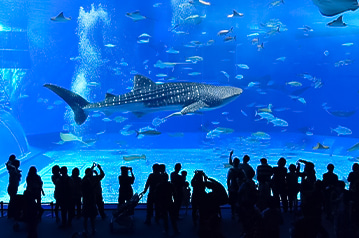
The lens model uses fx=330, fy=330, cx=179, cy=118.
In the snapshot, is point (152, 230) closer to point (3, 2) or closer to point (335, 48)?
point (335, 48)

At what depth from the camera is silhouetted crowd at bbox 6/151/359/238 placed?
11.0 feet

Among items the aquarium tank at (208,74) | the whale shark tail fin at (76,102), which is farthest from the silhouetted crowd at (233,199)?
the aquarium tank at (208,74)

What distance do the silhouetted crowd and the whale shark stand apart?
261cm

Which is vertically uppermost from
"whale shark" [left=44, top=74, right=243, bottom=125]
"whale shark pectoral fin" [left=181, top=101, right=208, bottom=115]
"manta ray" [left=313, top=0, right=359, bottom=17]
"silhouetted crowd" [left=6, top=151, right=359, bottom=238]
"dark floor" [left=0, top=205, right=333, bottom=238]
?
"manta ray" [left=313, top=0, right=359, bottom=17]

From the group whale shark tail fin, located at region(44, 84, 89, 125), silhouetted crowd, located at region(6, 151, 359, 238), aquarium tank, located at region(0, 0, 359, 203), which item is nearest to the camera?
silhouetted crowd, located at region(6, 151, 359, 238)

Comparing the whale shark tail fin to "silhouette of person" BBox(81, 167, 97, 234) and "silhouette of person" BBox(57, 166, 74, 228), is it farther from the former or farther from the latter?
"silhouette of person" BBox(81, 167, 97, 234)

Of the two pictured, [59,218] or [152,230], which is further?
[59,218]

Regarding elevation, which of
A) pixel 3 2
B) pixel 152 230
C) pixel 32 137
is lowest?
pixel 152 230

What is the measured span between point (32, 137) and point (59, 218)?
2421 centimetres

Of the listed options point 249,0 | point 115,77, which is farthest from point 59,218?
point 115,77

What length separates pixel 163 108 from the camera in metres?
8.12

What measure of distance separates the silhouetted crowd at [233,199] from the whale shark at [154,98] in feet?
8.55

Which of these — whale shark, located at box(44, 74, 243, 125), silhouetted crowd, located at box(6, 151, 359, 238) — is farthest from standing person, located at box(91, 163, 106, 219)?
whale shark, located at box(44, 74, 243, 125)

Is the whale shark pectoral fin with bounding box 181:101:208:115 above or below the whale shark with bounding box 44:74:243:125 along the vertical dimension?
below
